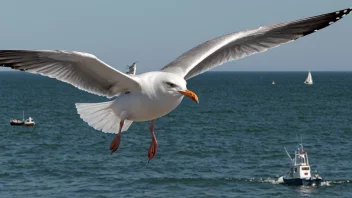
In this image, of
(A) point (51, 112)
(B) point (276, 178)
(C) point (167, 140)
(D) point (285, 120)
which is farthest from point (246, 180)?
(A) point (51, 112)

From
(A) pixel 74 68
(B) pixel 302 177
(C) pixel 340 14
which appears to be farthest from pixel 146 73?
(B) pixel 302 177

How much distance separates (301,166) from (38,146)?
1319 inches

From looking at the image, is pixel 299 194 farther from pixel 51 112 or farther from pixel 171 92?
pixel 51 112

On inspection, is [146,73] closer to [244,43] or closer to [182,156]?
[244,43]

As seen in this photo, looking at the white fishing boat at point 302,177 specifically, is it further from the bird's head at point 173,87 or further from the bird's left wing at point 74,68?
the bird's head at point 173,87

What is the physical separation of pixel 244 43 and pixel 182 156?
202 ft

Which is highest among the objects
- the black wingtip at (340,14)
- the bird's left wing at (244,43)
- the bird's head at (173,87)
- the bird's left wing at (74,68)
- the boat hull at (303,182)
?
the black wingtip at (340,14)

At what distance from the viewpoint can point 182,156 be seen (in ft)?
234

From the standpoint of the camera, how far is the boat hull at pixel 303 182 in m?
57.4

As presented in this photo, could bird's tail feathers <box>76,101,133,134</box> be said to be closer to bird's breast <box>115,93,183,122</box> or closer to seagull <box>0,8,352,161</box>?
seagull <box>0,8,352,161</box>

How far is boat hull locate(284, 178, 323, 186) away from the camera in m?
57.4

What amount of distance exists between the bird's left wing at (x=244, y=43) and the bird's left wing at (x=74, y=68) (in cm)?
77

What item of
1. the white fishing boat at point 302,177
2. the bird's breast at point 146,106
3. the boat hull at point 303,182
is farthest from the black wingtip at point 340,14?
the boat hull at point 303,182

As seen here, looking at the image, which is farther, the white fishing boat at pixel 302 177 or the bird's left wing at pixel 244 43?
the white fishing boat at pixel 302 177
